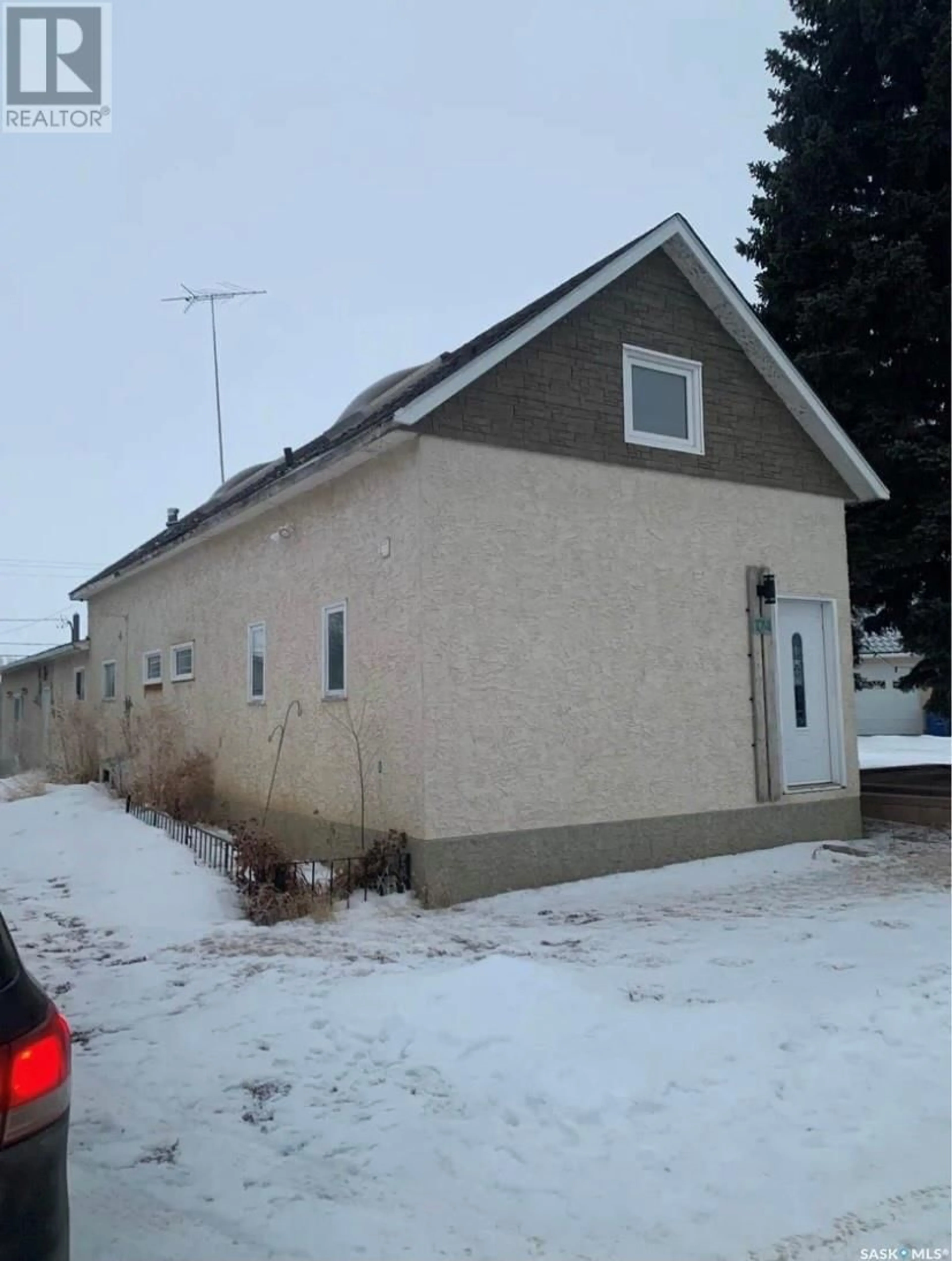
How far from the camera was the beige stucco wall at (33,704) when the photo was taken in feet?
71.4

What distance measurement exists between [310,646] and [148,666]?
281 inches

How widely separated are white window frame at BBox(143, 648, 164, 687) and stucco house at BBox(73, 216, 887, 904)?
131 inches

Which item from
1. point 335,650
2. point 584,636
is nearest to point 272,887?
point 335,650

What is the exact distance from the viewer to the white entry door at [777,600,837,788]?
1123 centimetres

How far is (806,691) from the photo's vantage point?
11.5 m

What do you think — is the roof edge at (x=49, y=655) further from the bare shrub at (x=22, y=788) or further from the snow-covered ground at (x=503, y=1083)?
the snow-covered ground at (x=503, y=1083)

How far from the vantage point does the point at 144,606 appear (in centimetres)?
1673

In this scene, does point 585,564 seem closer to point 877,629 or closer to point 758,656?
point 758,656

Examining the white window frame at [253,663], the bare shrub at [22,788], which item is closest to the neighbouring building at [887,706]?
the white window frame at [253,663]

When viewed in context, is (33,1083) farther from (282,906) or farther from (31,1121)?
(282,906)

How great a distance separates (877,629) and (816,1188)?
13.2m

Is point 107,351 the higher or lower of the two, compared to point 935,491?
higher

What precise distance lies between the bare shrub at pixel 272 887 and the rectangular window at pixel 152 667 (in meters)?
7.76

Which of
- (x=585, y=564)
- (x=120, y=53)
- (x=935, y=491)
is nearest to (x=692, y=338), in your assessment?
(x=585, y=564)
